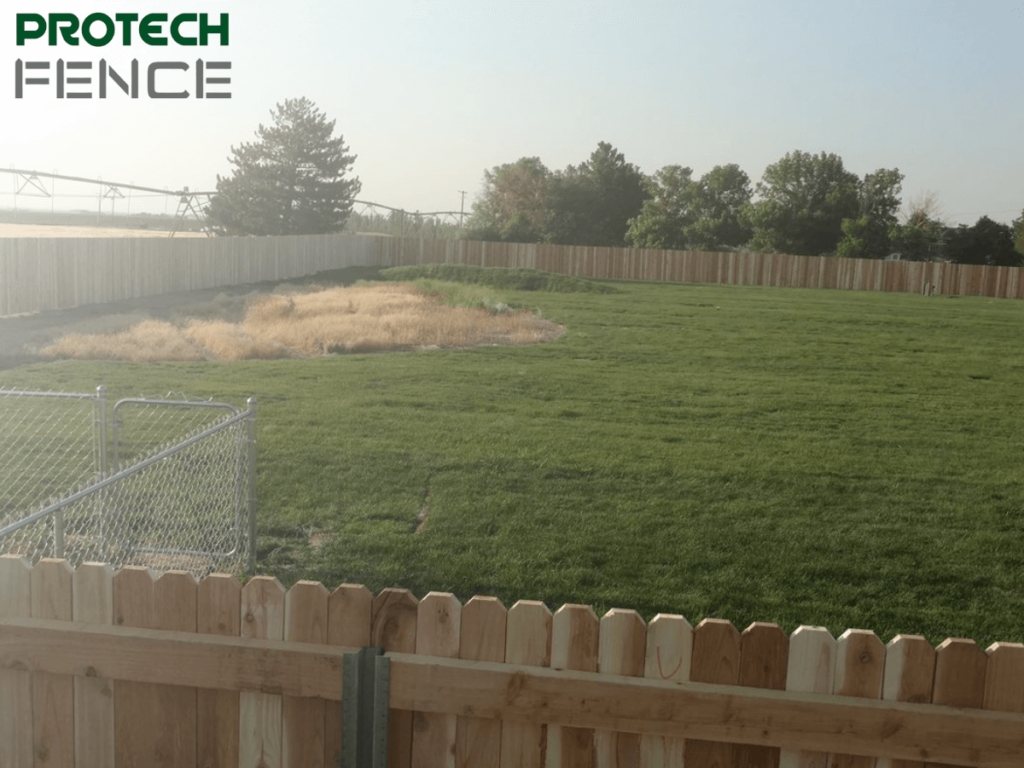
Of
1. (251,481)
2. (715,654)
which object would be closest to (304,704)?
(715,654)

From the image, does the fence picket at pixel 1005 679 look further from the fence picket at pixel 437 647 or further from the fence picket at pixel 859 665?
the fence picket at pixel 437 647

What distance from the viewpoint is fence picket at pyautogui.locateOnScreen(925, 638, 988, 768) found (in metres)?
2.96

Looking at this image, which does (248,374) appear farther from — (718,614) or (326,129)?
(326,129)

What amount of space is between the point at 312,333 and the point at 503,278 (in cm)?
2213

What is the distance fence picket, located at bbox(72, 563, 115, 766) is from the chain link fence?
69cm

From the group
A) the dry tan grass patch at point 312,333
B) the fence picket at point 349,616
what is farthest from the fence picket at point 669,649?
the dry tan grass patch at point 312,333

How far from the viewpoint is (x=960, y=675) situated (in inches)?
117

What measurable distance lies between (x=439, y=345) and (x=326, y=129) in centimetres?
6437

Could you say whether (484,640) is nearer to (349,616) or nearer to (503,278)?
(349,616)

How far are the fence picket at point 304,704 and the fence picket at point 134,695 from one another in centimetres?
42

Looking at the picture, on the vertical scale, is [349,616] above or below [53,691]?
above

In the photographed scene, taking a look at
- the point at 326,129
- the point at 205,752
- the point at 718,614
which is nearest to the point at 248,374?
the point at 718,614

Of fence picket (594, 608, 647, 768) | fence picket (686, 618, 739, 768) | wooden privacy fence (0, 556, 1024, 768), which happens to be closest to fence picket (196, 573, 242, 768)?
wooden privacy fence (0, 556, 1024, 768)

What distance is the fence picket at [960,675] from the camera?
296cm
